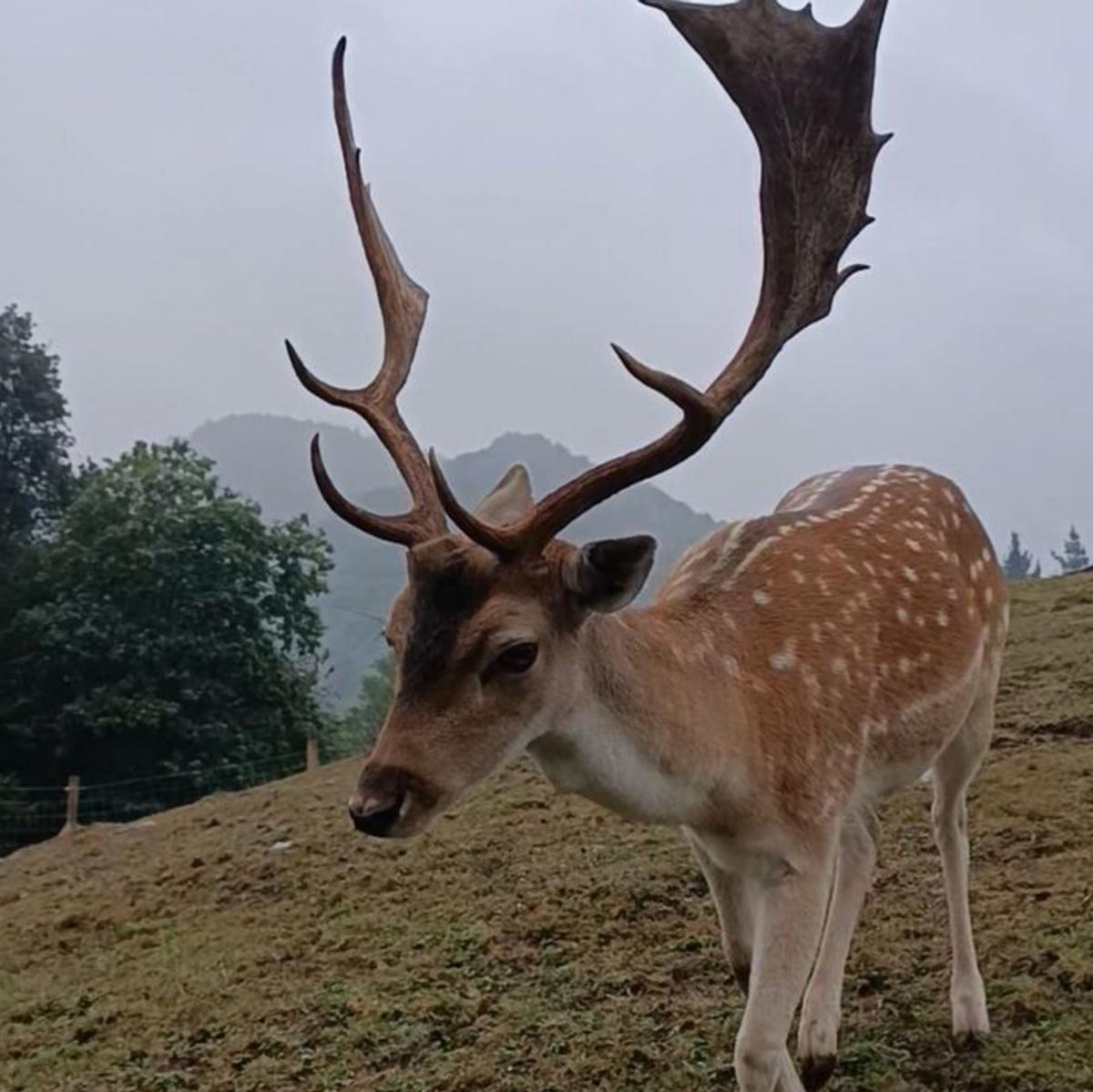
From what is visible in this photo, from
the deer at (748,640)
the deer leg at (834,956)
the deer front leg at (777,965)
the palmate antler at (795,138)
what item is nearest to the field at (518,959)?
the deer leg at (834,956)

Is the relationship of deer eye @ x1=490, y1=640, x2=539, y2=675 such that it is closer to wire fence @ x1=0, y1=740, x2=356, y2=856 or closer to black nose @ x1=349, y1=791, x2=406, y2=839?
black nose @ x1=349, y1=791, x2=406, y2=839

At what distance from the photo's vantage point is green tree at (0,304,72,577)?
30.0 m

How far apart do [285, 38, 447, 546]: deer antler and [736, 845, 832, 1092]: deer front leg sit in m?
1.17

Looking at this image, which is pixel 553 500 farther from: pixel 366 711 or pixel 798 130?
pixel 366 711

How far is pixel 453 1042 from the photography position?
4.79 meters

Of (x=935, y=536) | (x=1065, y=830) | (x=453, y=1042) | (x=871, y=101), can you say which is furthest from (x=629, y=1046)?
(x=871, y=101)

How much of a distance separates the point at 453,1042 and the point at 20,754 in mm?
23495

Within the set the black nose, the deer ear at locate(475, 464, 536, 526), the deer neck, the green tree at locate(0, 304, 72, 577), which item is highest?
the green tree at locate(0, 304, 72, 577)

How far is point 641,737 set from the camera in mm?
3359

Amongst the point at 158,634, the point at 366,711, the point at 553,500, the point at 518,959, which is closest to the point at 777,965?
the point at 553,500

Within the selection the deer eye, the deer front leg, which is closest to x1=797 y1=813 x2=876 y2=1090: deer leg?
the deer front leg

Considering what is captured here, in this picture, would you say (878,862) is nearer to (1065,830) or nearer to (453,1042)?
(1065,830)

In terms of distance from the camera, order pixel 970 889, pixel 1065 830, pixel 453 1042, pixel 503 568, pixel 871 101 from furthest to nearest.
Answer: pixel 1065 830 < pixel 970 889 < pixel 453 1042 < pixel 871 101 < pixel 503 568

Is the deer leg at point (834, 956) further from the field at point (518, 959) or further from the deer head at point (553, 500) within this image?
the deer head at point (553, 500)
